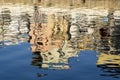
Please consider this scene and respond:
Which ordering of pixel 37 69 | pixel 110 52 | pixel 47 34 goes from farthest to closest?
pixel 47 34, pixel 110 52, pixel 37 69

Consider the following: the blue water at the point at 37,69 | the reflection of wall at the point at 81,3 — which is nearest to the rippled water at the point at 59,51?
the blue water at the point at 37,69

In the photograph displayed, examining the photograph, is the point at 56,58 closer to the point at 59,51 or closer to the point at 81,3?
the point at 59,51

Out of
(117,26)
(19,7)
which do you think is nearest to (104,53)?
(117,26)

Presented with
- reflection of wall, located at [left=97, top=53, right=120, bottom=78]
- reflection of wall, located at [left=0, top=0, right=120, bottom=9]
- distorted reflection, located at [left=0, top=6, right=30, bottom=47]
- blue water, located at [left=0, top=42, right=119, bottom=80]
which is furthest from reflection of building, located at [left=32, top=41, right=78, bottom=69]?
reflection of wall, located at [left=0, top=0, right=120, bottom=9]

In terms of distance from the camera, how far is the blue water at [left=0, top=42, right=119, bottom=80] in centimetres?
1666

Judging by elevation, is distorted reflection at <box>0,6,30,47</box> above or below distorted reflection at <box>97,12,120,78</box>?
above

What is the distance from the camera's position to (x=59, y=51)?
2311cm

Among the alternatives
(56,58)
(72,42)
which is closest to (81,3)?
(72,42)

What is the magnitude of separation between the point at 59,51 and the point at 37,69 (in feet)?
17.0

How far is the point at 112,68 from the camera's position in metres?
18.4

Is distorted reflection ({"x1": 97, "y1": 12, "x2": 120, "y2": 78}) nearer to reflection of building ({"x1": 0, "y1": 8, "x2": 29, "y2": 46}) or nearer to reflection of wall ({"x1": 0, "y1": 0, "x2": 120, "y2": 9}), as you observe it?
reflection of building ({"x1": 0, "y1": 8, "x2": 29, "y2": 46})

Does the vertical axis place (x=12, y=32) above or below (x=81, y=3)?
below

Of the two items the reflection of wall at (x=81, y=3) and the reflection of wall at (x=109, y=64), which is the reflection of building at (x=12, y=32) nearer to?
the reflection of wall at (x=109, y=64)

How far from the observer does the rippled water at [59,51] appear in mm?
17422
